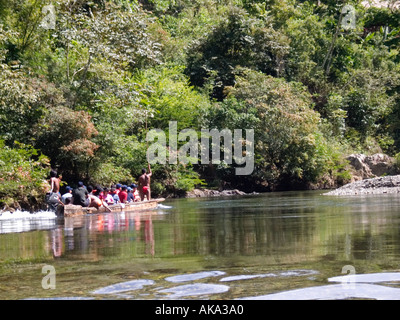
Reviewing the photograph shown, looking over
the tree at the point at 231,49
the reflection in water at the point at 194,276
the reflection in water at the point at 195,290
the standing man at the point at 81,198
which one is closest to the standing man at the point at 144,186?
the standing man at the point at 81,198

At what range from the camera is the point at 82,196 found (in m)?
20.0

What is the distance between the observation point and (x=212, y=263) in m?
6.94

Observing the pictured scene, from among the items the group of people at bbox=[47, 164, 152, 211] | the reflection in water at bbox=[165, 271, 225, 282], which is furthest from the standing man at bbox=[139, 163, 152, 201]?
the reflection in water at bbox=[165, 271, 225, 282]

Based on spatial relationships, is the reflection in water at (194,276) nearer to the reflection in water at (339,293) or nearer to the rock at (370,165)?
the reflection in water at (339,293)

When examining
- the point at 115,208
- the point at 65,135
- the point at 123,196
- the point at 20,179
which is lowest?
the point at 115,208

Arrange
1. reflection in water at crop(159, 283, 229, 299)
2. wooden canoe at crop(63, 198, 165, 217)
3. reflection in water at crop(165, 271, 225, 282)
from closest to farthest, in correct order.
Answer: reflection in water at crop(159, 283, 229, 299)
reflection in water at crop(165, 271, 225, 282)
wooden canoe at crop(63, 198, 165, 217)

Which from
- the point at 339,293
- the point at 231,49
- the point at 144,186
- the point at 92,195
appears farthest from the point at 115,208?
the point at 231,49

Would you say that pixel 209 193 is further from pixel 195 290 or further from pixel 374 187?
pixel 195 290

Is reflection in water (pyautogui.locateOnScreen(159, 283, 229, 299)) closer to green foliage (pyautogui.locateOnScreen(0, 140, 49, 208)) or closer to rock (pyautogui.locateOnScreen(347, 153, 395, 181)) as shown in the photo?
green foliage (pyautogui.locateOnScreen(0, 140, 49, 208))

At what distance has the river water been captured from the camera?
17.8 ft
